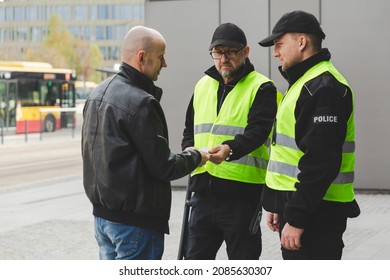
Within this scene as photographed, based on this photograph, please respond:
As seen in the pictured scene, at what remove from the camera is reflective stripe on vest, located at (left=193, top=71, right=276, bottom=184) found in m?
4.70

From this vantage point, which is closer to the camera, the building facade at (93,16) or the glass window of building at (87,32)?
the building facade at (93,16)

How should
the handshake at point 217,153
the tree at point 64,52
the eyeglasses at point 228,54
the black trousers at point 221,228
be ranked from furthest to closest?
the tree at point 64,52 < the eyeglasses at point 228,54 < the black trousers at point 221,228 < the handshake at point 217,153

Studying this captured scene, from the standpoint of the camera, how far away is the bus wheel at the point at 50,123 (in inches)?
1256

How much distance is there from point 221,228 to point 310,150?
1.19m

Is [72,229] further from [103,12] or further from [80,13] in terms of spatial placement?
[80,13]

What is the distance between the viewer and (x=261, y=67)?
42.2 ft

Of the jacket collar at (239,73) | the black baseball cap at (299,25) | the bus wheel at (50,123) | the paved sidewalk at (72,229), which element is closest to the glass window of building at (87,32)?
the bus wheel at (50,123)

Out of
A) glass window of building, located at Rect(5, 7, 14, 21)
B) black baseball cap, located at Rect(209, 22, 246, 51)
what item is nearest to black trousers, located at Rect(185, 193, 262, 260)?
black baseball cap, located at Rect(209, 22, 246, 51)

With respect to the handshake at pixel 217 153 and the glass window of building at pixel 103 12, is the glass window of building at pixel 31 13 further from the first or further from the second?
the handshake at pixel 217 153

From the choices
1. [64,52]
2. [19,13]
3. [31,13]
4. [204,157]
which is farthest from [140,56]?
[19,13]

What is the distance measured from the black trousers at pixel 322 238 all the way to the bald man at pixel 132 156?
744mm

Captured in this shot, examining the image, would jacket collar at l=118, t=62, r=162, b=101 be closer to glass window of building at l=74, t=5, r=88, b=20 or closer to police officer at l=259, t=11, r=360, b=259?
police officer at l=259, t=11, r=360, b=259
